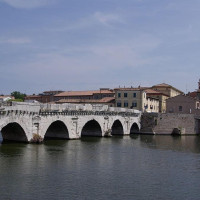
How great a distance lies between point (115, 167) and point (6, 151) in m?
15.4

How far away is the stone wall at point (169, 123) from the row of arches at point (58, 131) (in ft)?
11.8

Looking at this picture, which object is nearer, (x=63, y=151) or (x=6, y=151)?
(x=6, y=151)

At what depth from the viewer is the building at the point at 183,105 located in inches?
3750

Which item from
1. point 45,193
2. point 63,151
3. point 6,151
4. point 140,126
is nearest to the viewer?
point 45,193

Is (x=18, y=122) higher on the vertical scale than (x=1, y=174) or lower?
higher

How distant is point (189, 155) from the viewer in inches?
1870

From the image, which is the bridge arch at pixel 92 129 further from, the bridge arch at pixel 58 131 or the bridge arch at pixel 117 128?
the bridge arch at pixel 58 131

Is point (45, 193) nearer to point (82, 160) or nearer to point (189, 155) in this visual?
point (82, 160)

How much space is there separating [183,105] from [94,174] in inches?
2690

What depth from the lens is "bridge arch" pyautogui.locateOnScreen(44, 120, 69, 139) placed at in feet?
195

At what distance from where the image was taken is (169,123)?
86.1m

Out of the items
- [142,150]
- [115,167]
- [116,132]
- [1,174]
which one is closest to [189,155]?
[142,150]

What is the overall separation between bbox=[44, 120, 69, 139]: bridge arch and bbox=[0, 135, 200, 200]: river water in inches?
416

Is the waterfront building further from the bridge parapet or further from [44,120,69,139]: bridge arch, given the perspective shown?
[44,120,69,139]: bridge arch
